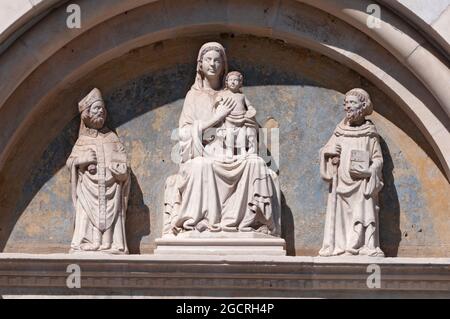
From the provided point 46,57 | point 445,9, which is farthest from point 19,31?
point 445,9

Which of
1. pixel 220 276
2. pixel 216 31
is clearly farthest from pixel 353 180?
pixel 216 31

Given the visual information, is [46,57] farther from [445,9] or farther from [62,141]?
[445,9]

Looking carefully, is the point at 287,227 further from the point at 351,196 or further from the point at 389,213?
the point at 389,213

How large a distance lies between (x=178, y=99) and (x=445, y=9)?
6.42 ft

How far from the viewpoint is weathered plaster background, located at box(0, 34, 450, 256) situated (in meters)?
11.8

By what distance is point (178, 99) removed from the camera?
1207 centimetres

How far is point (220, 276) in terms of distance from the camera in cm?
1138

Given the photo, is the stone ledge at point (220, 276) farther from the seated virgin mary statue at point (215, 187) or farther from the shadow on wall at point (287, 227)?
the shadow on wall at point (287, 227)

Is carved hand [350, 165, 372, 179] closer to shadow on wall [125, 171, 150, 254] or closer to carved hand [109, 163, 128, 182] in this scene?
shadow on wall [125, 171, 150, 254]

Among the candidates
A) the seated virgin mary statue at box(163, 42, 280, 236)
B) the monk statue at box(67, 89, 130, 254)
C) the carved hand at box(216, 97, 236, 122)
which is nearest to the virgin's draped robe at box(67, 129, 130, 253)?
the monk statue at box(67, 89, 130, 254)

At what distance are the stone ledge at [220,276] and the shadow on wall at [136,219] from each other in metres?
0.38

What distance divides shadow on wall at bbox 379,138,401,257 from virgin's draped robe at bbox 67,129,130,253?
1.72 metres

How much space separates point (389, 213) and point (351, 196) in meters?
0.33

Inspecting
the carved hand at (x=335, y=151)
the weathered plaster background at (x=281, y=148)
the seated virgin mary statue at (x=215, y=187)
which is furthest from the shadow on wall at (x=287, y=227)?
the carved hand at (x=335, y=151)
